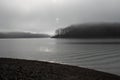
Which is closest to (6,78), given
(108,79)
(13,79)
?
(13,79)

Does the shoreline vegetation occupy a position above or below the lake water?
above

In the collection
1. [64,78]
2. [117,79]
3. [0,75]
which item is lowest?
[117,79]

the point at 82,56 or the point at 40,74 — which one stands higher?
the point at 40,74

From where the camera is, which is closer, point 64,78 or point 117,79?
point 64,78

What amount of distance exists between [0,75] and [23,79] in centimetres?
186

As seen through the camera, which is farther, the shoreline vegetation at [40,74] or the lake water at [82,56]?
the lake water at [82,56]

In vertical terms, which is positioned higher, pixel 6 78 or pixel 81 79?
pixel 6 78

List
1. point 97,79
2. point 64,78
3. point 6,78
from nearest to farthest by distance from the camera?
point 6,78, point 64,78, point 97,79

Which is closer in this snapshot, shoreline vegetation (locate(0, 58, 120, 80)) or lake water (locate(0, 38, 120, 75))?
shoreline vegetation (locate(0, 58, 120, 80))

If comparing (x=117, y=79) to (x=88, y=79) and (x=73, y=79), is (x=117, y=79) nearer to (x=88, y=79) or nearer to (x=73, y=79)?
(x=88, y=79)

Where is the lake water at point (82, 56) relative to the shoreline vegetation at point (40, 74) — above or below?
below

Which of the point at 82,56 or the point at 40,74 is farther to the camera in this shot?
the point at 82,56

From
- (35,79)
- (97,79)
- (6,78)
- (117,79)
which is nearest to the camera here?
(6,78)

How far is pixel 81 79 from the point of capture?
14.5 meters
